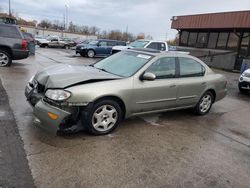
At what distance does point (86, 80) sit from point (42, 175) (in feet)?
5.37

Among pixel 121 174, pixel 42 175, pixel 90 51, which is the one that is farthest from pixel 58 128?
pixel 90 51

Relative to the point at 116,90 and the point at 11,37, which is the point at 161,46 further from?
the point at 116,90

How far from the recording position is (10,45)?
9758 millimetres

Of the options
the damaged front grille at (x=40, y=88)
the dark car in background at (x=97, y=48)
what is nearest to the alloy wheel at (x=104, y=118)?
the damaged front grille at (x=40, y=88)

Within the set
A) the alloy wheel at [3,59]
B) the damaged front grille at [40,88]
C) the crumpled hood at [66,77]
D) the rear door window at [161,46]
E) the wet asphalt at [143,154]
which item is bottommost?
the wet asphalt at [143,154]

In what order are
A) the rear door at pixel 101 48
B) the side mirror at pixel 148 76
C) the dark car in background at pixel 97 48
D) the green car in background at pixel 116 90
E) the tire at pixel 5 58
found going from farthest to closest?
the rear door at pixel 101 48, the dark car in background at pixel 97 48, the tire at pixel 5 58, the side mirror at pixel 148 76, the green car in background at pixel 116 90

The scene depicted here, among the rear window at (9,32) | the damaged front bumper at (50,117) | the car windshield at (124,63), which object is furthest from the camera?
the rear window at (9,32)

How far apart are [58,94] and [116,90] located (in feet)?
3.19

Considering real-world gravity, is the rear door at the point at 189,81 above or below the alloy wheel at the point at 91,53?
above

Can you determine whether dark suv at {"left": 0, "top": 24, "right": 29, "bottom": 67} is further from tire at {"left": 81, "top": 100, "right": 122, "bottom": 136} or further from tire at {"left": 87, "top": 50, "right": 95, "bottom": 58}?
tire at {"left": 87, "top": 50, "right": 95, "bottom": 58}

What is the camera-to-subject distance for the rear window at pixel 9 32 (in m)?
9.61

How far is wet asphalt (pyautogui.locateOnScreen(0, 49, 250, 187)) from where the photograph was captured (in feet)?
9.69

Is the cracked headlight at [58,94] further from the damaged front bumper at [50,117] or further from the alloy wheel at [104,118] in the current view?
the alloy wheel at [104,118]

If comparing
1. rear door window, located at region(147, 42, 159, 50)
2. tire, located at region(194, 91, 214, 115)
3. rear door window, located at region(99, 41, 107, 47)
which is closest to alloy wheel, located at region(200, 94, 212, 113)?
tire, located at region(194, 91, 214, 115)
